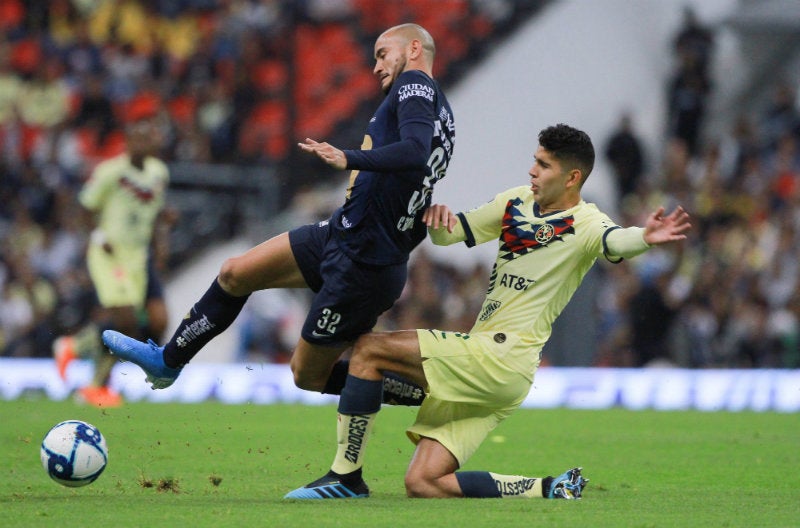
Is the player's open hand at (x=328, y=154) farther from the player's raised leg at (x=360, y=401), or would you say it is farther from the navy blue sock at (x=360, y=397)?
the navy blue sock at (x=360, y=397)

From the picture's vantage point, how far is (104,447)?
20.8ft

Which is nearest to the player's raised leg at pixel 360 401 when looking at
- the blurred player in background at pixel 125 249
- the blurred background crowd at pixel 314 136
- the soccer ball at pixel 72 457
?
the soccer ball at pixel 72 457

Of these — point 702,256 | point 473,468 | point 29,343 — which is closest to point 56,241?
point 29,343

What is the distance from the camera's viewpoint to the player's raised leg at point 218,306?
688cm

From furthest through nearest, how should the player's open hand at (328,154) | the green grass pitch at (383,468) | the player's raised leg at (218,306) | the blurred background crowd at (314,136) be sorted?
the blurred background crowd at (314,136), the player's raised leg at (218,306), the player's open hand at (328,154), the green grass pitch at (383,468)

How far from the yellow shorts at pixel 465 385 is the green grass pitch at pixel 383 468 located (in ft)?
1.38

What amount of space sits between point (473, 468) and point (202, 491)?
2250 millimetres

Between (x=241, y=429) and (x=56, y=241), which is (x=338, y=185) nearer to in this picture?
(x=56, y=241)

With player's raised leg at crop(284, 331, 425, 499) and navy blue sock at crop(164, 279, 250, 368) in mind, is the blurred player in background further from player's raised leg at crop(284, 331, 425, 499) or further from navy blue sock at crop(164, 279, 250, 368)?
player's raised leg at crop(284, 331, 425, 499)

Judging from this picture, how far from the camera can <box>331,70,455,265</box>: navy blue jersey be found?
6480 mm

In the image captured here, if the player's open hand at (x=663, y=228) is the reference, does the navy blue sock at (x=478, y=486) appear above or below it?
below

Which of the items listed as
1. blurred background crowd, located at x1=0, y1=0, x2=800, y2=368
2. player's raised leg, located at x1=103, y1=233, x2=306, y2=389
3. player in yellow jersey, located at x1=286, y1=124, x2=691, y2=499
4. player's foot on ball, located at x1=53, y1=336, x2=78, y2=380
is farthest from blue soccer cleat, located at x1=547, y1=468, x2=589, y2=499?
blurred background crowd, located at x1=0, y1=0, x2=800, y2=368

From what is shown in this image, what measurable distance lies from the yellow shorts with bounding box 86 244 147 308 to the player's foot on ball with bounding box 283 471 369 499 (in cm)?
613

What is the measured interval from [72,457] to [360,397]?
1.41 metres
